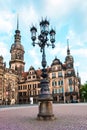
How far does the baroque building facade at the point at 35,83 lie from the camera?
75500mm

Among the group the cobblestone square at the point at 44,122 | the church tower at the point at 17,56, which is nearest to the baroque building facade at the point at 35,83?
the church tower at the point at 17,56

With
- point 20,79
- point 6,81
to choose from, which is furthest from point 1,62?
point 20,79

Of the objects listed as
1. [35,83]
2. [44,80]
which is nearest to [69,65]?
[35,83]

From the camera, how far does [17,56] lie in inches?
3585

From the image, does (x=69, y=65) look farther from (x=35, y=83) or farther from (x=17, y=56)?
(x=17, y=56)

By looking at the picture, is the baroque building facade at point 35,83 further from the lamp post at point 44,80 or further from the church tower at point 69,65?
the lamp post at point 44,80

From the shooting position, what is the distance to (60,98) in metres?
76.9

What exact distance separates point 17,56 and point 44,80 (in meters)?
75.5

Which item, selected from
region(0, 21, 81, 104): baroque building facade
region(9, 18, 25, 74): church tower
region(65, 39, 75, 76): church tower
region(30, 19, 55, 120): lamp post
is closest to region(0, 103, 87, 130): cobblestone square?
region(30, 19, 55, 120): lamp post

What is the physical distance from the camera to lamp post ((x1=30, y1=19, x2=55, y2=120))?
15.4 m

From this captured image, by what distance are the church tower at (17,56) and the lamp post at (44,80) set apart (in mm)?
72554

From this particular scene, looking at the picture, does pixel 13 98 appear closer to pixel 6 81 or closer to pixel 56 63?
pixel 6 81

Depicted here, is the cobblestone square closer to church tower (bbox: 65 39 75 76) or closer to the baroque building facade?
the baroque building facade

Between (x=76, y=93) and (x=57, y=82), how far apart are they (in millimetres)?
8345
